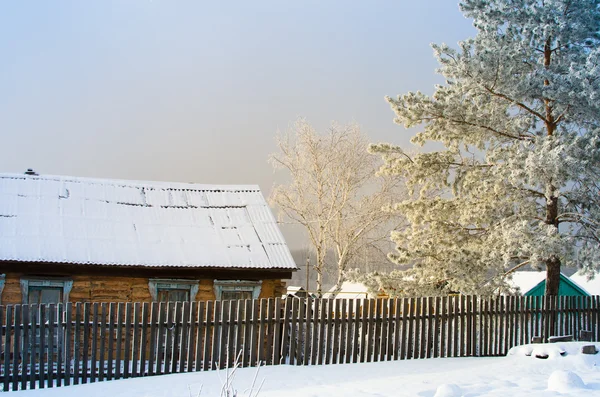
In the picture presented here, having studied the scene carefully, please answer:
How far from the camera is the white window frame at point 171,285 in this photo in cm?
1656

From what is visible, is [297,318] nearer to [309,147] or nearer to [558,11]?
[558,11]

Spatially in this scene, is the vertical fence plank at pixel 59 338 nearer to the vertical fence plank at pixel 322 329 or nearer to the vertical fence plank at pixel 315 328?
the vertical fence plank at pixel 315 328

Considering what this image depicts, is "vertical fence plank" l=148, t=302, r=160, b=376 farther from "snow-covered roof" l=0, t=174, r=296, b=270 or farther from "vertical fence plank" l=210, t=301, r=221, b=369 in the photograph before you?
"snow-covered roof" l=0, t=174, r=296, b=270

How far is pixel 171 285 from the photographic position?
55.0 ft

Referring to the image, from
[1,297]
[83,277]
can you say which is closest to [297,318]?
[83,277]

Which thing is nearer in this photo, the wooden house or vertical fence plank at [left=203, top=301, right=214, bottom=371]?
vertical fence plank at [left=203, top=301, right=214, bottom=371]

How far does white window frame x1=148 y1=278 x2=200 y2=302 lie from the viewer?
1656cm

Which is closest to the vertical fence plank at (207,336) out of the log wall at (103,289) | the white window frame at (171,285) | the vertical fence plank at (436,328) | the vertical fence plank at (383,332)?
the vertical fence plank at (383,332)

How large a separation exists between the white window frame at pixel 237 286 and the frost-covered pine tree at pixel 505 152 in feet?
11.2

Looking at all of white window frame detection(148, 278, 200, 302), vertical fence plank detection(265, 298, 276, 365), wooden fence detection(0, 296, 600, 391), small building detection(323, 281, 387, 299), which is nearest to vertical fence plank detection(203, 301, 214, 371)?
wooden fence detection(0, 296, 600, 391)

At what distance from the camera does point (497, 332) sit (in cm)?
1538

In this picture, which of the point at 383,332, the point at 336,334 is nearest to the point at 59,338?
the point at 336,334

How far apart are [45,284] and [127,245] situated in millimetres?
2346

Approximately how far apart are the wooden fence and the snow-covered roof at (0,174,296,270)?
109 inches
